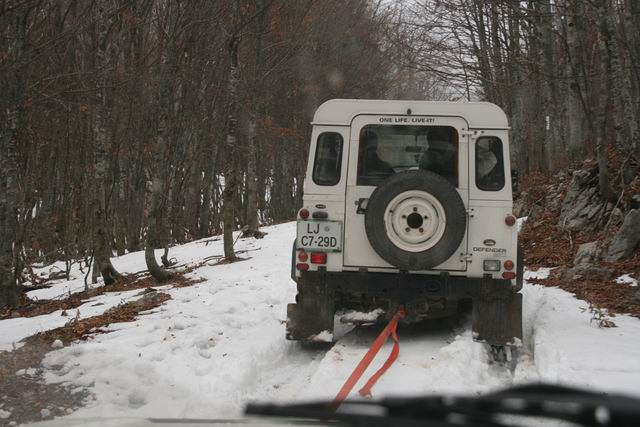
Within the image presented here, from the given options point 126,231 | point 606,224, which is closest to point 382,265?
point 606,224

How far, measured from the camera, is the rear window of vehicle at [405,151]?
21.7ft

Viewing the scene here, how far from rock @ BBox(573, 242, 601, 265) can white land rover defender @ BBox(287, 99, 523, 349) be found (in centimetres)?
330

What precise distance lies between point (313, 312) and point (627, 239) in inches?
212

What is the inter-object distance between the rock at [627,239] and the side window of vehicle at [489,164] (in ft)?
12.5

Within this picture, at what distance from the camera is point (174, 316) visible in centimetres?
791

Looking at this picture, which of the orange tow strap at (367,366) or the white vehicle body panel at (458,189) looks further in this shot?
the white vehicle body panel at (458,189)

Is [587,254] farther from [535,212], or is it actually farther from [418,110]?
[535,212]

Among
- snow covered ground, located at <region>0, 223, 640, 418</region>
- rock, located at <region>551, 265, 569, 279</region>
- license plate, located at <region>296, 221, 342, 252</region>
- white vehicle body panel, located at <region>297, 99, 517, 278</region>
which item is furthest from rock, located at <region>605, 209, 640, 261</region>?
license plate, located at <region>296, 221, 342, 252</region>

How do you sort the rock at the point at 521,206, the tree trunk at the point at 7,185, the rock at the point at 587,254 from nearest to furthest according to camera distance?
1. the tree trunk at the point at 7,185
2. the rock at the point at 587,254
3. the rock at the point at 521,206

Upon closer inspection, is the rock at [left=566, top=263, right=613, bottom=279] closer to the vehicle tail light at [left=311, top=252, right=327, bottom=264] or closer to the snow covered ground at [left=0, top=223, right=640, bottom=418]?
the snow covered ground at [left=0, top=223, right=640, bottom=418]

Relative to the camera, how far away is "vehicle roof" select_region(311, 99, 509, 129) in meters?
6.52

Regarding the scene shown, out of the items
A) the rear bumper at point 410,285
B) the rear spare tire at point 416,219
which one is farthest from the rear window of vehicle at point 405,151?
the rear bumper at point 410,285

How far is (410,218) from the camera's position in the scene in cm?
616

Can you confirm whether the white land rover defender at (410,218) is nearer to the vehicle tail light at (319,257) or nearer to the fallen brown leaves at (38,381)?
the vehicle tail light at (319,257)
